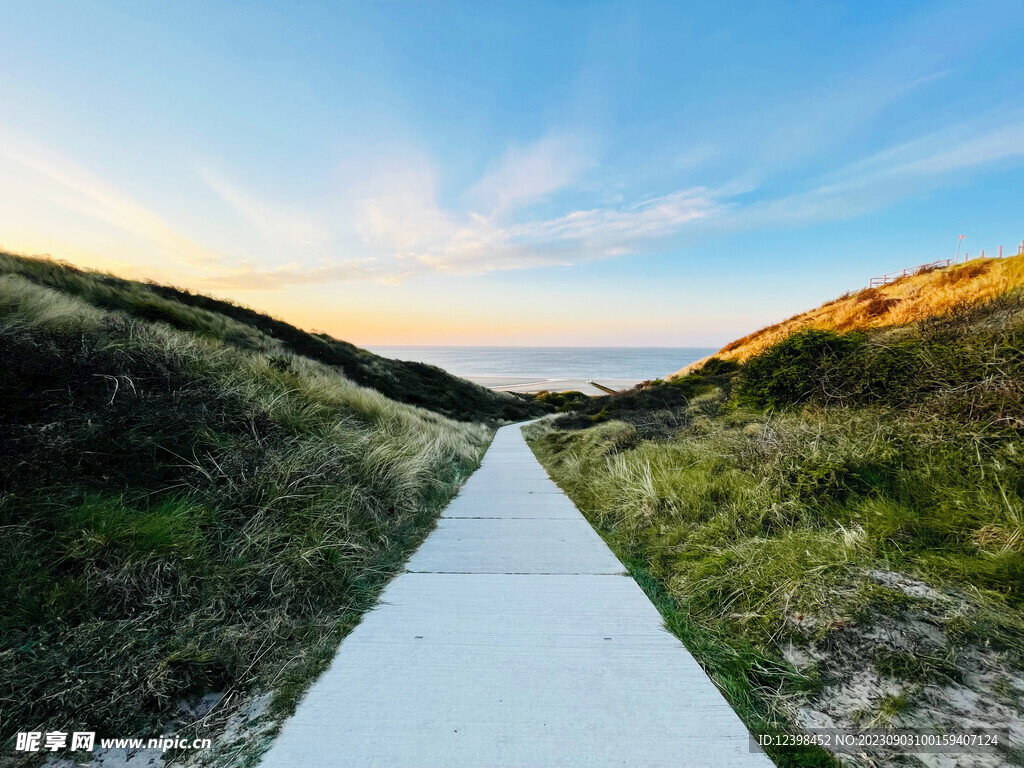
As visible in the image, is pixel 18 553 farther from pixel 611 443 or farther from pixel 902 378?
pixel 902 378

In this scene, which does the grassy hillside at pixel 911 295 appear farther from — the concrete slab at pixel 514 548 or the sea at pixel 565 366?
the sea at pixel 565 366

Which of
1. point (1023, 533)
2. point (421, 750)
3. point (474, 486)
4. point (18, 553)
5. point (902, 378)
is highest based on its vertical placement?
point (902, 378)

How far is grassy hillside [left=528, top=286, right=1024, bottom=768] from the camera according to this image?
191 cm

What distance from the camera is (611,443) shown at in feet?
25.0

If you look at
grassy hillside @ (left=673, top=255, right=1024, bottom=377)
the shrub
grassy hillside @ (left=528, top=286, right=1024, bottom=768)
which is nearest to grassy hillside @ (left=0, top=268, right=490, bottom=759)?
grassy hillside @ (left=528, top=286, right=1024, bottom=768)

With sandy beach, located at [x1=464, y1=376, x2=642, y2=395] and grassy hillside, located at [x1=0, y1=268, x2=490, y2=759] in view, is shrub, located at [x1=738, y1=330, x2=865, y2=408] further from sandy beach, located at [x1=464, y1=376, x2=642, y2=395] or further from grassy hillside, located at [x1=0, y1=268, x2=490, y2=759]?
sandy beach, located at [x1=464, y1=376, x2=642, y2=395]

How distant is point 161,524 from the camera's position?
2.75m

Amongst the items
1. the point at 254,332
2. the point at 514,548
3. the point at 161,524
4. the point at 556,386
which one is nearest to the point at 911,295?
the point at 514,548

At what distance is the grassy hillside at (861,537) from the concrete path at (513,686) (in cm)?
27

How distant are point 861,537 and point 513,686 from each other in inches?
101

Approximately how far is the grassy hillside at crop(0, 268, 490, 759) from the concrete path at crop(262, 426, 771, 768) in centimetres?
29

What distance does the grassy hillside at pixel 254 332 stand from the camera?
9172 millimetres

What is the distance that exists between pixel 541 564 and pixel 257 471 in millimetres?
2586

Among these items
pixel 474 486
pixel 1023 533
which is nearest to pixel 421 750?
pixel 1023 533
